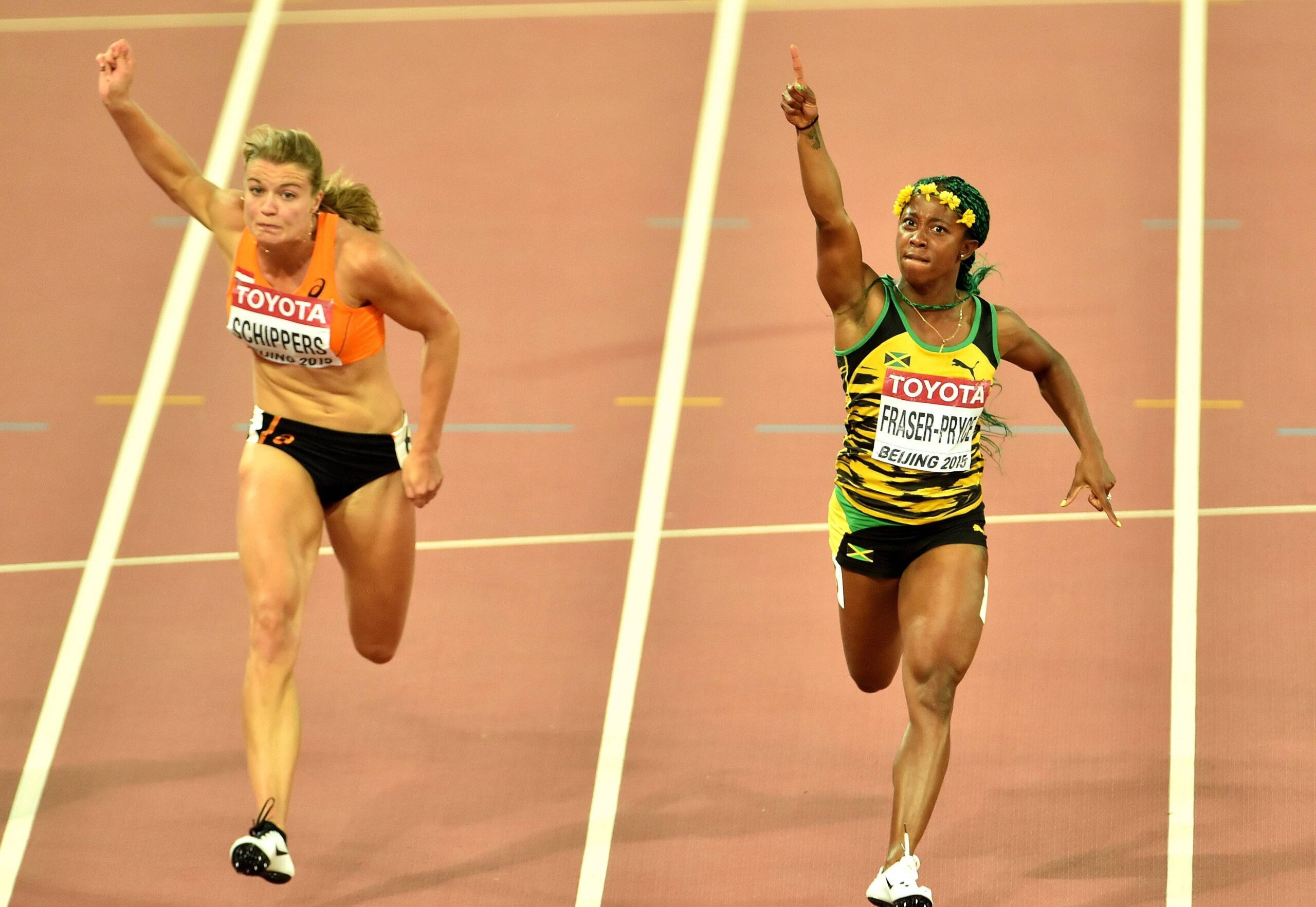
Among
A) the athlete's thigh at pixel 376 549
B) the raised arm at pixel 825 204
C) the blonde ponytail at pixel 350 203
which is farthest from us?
the athlete's thigh at pixel 376 549

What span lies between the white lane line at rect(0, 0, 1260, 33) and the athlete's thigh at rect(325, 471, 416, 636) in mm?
6276

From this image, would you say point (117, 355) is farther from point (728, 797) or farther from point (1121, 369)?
point (1121, 369)

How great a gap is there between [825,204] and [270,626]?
6.62 feet

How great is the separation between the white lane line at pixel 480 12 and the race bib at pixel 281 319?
254 inches

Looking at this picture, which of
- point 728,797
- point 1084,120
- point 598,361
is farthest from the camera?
point 1084,120

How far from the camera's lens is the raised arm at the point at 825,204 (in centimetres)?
574

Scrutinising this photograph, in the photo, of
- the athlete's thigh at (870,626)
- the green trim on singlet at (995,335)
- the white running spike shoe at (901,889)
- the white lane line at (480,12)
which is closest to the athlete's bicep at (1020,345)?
the green trim on singlet at (995,335)

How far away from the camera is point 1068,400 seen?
6.33 metres

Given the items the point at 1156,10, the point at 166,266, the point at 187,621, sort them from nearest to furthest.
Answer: the point at 187,621
the point at 166,266
the point at 1156,10

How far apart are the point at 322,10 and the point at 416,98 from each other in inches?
46.8

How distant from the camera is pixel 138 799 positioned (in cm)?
713

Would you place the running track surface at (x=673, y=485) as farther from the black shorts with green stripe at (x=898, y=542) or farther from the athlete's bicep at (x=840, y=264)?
the athlete's bicep at (x=840, y=264)

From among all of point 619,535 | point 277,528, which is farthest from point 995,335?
point 619,535

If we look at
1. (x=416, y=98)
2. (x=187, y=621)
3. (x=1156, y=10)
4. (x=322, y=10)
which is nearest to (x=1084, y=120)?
(x=1156, y=10)
